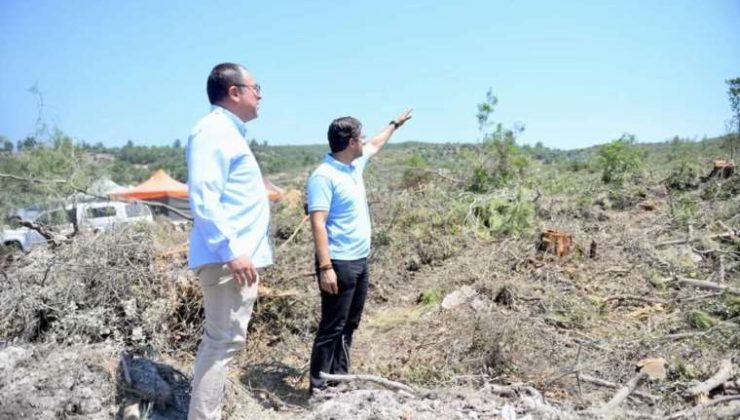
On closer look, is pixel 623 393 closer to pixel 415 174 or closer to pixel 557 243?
pixel 557 243

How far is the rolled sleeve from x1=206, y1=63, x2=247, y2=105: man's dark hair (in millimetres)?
731

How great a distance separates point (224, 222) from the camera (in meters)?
2.39

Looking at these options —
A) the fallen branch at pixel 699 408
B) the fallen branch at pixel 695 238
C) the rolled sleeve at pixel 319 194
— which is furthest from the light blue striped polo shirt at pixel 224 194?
the fallen branch at pixel 695 238

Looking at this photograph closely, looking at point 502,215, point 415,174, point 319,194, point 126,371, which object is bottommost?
point 126,371

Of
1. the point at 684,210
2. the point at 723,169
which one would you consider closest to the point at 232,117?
the point at 684,210

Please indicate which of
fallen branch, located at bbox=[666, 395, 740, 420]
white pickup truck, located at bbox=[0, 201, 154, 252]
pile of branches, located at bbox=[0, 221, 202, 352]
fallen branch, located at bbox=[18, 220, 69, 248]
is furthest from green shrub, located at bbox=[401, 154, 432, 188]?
fallen branch, located at bbox=[666, 395, 740, 420]

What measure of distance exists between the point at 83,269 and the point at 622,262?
15.5ft

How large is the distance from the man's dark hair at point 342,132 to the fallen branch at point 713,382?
227cm

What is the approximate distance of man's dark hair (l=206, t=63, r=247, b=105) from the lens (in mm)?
2588

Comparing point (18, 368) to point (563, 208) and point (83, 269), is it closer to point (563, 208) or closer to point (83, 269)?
point (83, 269)

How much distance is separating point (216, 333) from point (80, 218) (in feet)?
9.54

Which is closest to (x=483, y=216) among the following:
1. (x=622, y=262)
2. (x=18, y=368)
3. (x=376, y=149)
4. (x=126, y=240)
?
(x=622, y=262)

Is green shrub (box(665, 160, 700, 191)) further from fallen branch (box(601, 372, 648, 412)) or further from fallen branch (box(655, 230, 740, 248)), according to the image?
fallen branch (box(601, 372, 648, 412))

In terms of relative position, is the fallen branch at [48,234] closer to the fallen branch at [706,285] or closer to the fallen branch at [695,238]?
the fallen branch at [706,285]
